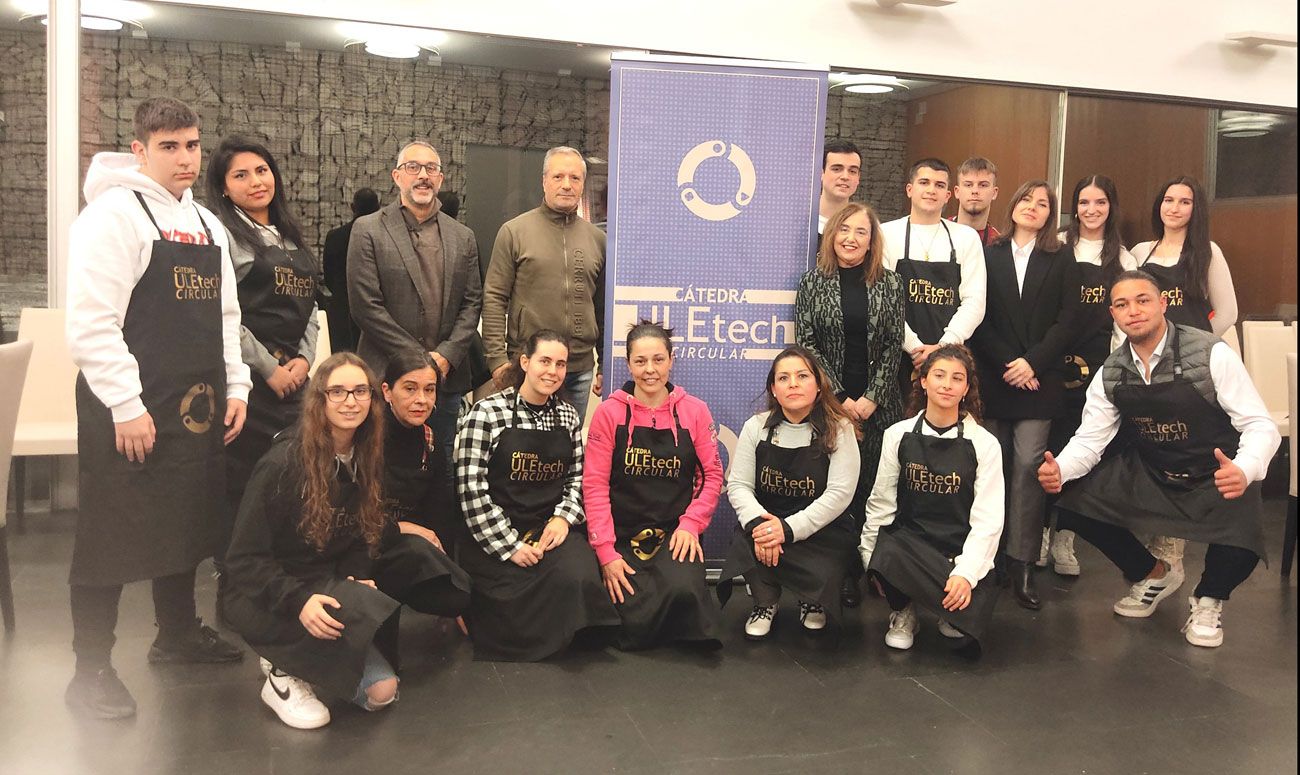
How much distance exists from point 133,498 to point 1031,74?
4410 mm

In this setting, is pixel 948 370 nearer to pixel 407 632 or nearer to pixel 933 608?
pixel 933 608

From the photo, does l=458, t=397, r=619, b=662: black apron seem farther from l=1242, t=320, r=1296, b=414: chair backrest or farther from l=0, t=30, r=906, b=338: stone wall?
l=1242, t=320, r=1296, b=414: chair backrest

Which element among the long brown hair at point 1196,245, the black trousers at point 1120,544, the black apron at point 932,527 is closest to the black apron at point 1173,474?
the black trousers at point 1120,544

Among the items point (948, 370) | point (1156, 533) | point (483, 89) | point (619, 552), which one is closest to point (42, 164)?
point (483, 89)

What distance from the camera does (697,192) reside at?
3.77 metres

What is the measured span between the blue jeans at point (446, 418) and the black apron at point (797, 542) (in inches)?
41.2

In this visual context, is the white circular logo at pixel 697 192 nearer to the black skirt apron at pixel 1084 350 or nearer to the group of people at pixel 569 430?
the group of people at pixel 569 430

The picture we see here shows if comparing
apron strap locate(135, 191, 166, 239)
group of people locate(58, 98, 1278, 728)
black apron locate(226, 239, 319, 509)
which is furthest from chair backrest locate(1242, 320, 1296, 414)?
apron strap locate(135, 191, 166, 239)

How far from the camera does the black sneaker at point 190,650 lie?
3.01 metres

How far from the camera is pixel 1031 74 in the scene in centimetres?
524

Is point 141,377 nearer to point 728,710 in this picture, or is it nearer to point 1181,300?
point 728,710

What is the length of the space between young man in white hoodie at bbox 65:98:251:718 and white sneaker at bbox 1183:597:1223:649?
118 inches

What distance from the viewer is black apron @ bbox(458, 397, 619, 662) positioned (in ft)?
10.3

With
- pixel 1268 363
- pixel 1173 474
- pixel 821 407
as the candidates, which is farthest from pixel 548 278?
pixel 1268 363
